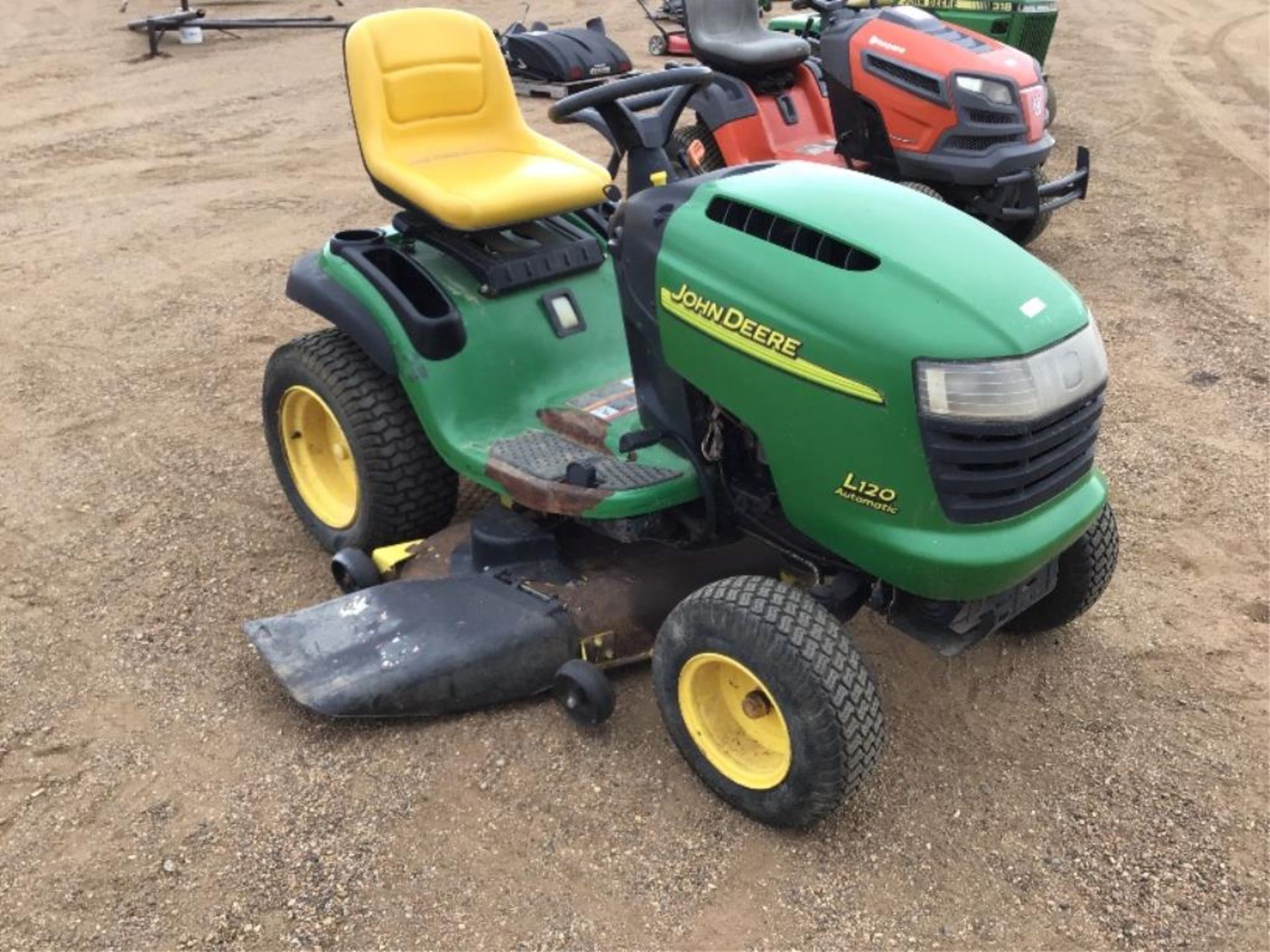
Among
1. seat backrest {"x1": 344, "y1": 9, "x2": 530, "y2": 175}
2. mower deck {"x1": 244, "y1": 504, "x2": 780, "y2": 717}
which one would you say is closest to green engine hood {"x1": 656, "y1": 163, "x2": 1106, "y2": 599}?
mower deck {"x1": 244, "y1": 504, "x2": 780, "y2": 717}

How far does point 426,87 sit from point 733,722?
6.76 ft

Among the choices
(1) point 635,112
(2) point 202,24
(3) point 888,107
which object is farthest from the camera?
(2) point 202,24

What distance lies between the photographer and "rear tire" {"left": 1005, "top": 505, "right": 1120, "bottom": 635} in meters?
2.80

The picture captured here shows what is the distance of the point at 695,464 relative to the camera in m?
2.71

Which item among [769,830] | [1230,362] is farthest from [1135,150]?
[769,830]

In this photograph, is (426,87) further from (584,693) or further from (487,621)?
(584,693)

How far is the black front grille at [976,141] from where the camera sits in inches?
214

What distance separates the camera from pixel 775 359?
2.33m

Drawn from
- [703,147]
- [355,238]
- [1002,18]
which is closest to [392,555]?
[355,238]

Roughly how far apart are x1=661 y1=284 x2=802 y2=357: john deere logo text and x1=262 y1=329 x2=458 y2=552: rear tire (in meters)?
0.97

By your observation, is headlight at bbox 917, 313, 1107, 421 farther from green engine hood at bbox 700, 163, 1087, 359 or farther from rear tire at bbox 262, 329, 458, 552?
rear tire at bbox 262, 329, 458, 552

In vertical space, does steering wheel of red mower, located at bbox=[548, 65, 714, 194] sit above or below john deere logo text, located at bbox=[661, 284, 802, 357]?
above

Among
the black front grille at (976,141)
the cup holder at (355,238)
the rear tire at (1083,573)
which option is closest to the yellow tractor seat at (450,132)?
the cup holder at (355,238)

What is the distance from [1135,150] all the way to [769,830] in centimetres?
698
